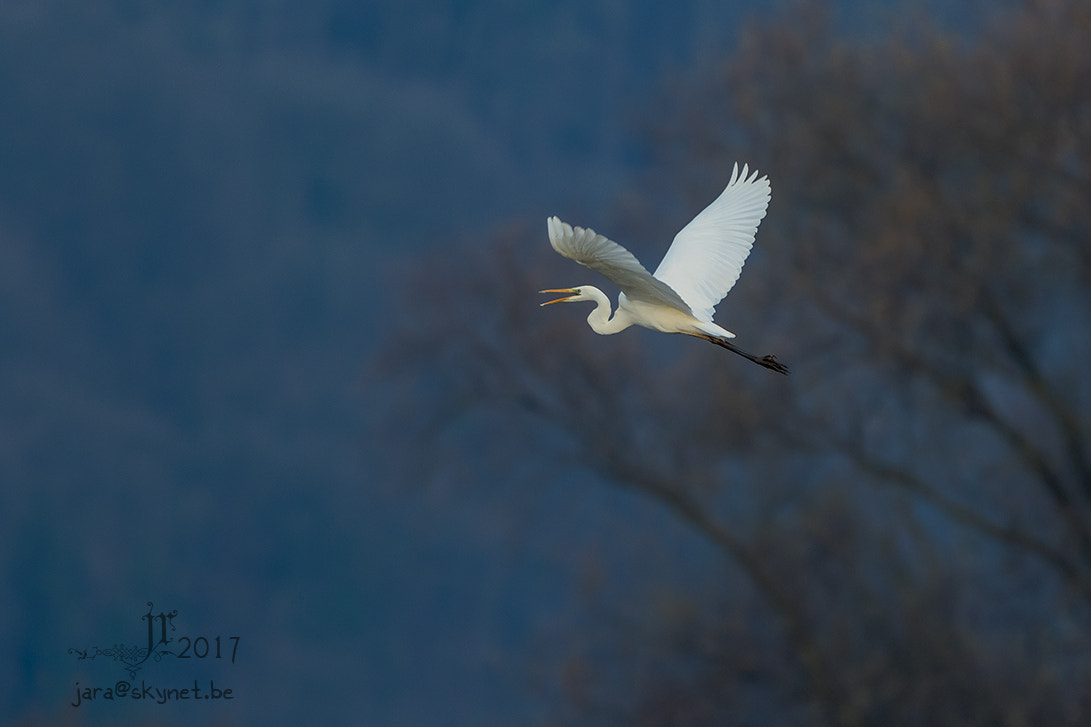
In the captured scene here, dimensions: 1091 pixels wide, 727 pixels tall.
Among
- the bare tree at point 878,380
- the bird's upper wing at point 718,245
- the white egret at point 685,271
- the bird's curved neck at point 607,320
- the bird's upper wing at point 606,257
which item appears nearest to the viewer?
the bird's upper wing at point 606,257

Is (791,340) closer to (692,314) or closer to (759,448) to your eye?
(759,448)

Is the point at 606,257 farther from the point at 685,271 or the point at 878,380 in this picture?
the point at 878,380

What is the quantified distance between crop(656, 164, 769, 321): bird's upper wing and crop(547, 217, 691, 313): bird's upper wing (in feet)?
2.00

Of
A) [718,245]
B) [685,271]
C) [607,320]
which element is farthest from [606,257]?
[718,245]

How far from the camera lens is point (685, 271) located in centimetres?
380

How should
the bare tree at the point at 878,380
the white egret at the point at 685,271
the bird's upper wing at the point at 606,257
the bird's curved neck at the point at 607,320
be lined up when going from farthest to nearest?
the bare tree at the point at 878,380
the bird's curved neck at the point at 607,320
the white egret at the point at 685,271
the bird's upper wing at the point at 606,257

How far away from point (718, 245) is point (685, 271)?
0.15 m

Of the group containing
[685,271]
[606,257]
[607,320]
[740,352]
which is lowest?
[606,257]

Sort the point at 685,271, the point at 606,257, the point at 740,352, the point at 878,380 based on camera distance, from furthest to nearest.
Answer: the point at 878,380
the point at 685,271
the point at 740,352
the point at 606,257

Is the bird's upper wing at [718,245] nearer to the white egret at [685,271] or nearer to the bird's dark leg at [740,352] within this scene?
the white egret at [685,271]

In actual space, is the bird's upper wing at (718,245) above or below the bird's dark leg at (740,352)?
above

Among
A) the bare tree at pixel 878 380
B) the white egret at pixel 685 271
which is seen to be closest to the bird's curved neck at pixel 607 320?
the white egret at pixel 685 271

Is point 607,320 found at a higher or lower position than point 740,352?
higher

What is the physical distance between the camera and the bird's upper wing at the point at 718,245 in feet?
12.3
